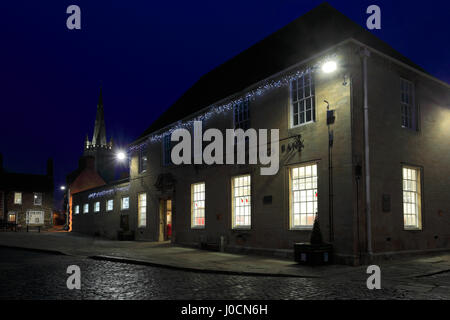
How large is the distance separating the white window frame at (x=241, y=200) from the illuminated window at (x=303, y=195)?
2.40 metres

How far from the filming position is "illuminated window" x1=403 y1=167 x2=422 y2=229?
14.6 meters

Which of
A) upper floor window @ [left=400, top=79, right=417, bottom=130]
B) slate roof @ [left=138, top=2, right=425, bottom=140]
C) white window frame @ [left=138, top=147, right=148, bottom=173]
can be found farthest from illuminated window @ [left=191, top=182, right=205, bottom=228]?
upper floor window @ [left=400, top=79, right=417, bottom=130]

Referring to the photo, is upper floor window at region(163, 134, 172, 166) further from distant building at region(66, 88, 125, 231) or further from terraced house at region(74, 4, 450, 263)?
distant building at region(66, 88, 125, 231)

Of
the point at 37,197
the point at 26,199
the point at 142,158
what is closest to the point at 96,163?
the point at 37,197

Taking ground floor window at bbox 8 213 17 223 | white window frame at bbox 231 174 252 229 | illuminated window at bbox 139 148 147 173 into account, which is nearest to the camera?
white window frame at bbox 231 174 252 229

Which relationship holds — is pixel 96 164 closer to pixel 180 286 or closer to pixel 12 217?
pixel 12 217

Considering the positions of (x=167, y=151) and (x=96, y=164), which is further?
(x=96, y=164)

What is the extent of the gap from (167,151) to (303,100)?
1069 centimetres

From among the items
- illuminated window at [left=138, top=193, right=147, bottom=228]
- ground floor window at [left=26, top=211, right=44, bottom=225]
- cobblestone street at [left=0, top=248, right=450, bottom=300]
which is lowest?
ground floor window at [left=26, top=211, right=44, bottom=225]

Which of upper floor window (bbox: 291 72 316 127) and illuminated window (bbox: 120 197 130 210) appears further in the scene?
illuminated window (bbox: 120 197 130 210)

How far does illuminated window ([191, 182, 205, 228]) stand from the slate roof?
3.93m

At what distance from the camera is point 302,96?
48.5 ft
